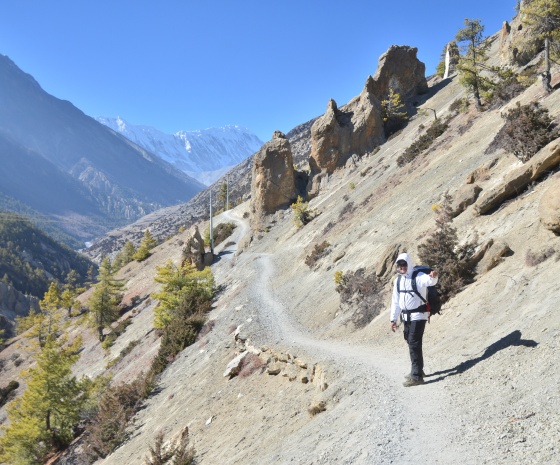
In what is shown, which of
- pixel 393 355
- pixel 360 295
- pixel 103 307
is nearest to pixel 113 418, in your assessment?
pixel 360 295

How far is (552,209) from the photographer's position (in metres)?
9.73

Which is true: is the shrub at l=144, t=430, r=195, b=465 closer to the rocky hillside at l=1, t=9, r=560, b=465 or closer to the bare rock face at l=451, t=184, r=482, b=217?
the rocky hillside at l=1, t=9, r=560, b=465

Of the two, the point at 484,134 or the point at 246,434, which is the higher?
the point at 484,134

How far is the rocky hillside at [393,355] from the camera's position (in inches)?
227

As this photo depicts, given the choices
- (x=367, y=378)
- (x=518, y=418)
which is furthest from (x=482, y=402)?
(x=367, y=378)

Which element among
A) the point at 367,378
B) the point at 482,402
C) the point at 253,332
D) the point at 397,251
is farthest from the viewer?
the point at 253,332

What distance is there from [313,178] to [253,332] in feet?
128

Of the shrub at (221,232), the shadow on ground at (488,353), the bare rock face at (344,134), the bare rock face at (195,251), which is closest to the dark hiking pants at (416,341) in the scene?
the shadow on ground at (488,353)

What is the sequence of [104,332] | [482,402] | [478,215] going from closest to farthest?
[482,402], [478,215], [104,332]

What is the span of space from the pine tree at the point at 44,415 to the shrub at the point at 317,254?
15.2 metres

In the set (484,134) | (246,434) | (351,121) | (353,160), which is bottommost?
(246,434)

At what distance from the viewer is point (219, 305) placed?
27422 mm

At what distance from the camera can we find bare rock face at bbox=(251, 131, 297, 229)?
54.5 meters

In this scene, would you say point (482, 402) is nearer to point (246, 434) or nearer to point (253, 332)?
point (246, 434)
